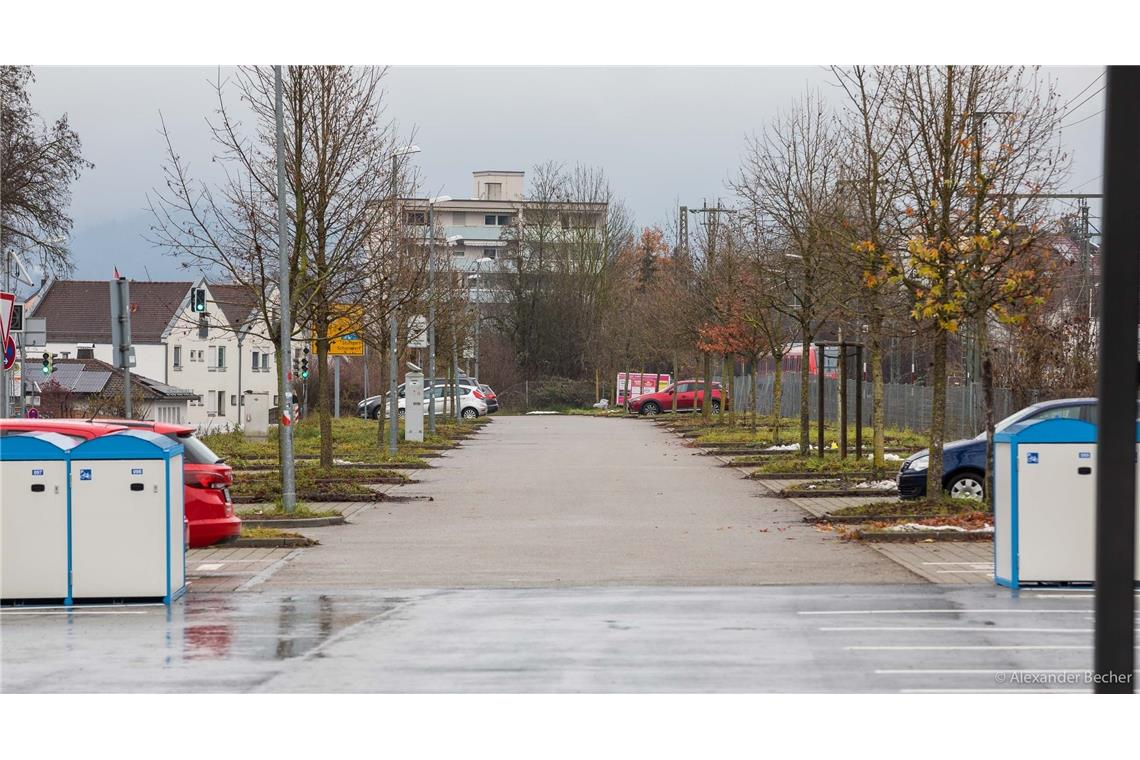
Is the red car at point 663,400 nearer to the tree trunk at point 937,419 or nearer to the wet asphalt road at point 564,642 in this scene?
the tree trunk at point 937,419

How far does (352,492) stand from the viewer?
23.1 m

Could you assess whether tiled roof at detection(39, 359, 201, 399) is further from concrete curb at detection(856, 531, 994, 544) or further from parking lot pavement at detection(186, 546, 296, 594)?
concrete curb at detection(856, 531, 994, 544)

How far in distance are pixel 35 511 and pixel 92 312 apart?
75436 millimetres

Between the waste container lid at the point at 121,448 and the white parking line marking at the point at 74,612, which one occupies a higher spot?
the waste container lid at the point at 121,448

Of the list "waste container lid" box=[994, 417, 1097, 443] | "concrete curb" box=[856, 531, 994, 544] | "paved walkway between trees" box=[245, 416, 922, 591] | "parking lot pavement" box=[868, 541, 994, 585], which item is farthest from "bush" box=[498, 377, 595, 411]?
"waste container lid" box=[994, 417, 1097, 443]

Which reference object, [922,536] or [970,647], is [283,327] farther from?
[970,647]

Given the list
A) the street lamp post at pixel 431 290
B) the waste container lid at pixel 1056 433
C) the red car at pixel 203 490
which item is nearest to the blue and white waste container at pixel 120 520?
the red car at pixel 203 490

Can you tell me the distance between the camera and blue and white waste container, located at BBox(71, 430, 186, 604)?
11.7 metres

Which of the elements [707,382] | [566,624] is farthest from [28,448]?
[707,382]

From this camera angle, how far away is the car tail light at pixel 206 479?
14.8 meters

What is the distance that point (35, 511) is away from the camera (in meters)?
11.7

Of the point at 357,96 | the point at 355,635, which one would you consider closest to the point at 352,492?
the point at 357,96

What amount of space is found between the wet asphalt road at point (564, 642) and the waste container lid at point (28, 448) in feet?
4.20

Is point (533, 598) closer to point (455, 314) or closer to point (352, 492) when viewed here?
point (352, 492)
